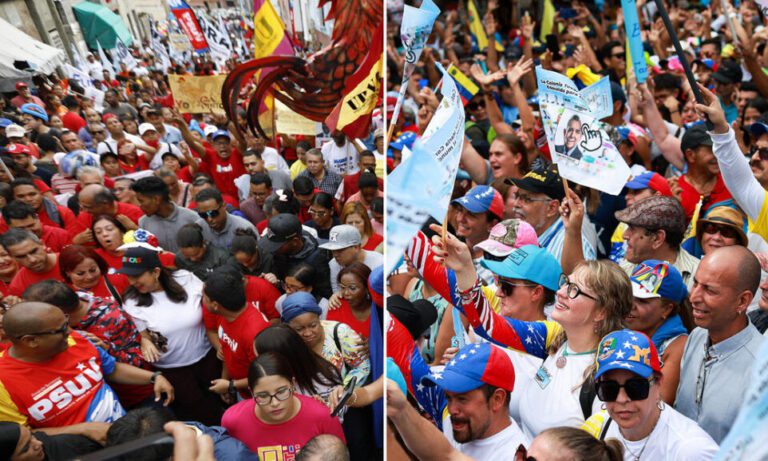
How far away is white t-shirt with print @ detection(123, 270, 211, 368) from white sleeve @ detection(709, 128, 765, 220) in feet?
9.80

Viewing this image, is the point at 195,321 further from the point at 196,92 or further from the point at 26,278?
the point at 196,92

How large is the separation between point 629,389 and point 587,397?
31 centimetres

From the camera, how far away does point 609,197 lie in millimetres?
4719

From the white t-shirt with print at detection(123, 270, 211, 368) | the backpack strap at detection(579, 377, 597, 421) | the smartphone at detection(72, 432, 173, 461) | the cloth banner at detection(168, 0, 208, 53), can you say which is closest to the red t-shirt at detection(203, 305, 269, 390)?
the white t-shirt with print at detection(123, 270, 211, 368)

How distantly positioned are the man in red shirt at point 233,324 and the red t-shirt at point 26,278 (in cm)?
136

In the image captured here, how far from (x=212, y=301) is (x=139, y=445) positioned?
2.10 meters

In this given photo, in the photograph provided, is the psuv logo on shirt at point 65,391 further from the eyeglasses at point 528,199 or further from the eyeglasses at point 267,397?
the eyeglasses at point 528,199

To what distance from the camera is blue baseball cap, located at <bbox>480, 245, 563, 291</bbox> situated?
305cm

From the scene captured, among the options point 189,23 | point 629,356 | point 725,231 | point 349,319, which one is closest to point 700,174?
point 725,231

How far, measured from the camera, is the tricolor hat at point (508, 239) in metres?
3.29

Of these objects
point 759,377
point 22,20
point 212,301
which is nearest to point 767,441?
point 759,377

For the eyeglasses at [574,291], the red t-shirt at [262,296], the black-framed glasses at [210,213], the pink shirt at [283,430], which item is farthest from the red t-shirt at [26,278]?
the eyeglasses at [574,291]

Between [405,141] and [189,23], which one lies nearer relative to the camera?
[405,141]

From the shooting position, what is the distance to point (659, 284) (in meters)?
2.80
